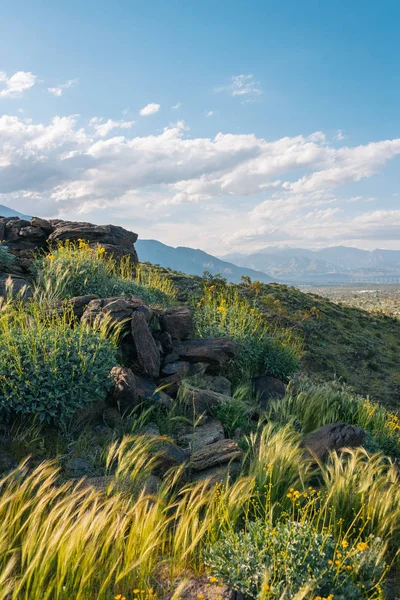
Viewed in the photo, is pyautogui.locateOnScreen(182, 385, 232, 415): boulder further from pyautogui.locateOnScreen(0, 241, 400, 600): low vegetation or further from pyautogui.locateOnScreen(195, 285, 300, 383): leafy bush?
pyautogui.locateOnScreen(195, 285, 300, 383): leafy bush

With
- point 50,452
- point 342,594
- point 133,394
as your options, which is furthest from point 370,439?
point 50,452

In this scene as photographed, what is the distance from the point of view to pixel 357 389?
1752cm

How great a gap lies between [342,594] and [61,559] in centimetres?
220

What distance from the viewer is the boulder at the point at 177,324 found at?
9164 mm

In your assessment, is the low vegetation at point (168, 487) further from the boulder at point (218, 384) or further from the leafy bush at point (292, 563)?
the boulder at point (218, 384)

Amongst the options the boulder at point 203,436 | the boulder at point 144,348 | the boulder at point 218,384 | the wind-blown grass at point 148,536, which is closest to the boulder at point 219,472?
the wind-blown grass at point 148,536

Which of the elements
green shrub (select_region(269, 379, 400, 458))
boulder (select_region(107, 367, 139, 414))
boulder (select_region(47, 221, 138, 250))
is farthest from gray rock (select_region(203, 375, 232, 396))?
boulder (select_region(47, 221, 138, 250))

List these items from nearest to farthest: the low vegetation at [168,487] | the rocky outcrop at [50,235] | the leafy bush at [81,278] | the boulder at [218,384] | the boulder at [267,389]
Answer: the low vegetation at [168,487], the boulder at [218,384], the boulder at [267,389], the leafy bush at [81,278], the rocky outcrop at [50,235]

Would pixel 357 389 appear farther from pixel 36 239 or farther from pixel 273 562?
pixel 273 562

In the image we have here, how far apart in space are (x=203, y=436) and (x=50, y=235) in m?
11.9

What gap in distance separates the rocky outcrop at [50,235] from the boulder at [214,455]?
1073cm

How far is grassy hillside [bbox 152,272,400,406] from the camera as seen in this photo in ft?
59.8

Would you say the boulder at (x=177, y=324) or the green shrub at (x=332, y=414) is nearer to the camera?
the green shrub at (x=332, y=414)

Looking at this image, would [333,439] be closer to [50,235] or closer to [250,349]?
[250,349]
